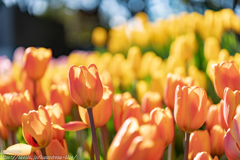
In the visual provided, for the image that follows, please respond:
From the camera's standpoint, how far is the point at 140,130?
359 millimetres

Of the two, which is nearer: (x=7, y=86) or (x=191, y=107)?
(x=191, y=107)

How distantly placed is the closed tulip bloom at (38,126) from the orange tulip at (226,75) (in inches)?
15.6

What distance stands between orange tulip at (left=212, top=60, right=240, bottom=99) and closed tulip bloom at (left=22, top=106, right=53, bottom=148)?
1.30 ft

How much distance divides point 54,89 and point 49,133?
0.88 feet

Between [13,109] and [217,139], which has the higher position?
[13,109]

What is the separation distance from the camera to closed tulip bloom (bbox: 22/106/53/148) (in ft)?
1.60

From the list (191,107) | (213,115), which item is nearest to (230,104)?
(191,107)

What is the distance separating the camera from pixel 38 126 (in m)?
0.49

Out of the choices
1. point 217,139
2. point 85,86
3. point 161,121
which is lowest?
point 217,139

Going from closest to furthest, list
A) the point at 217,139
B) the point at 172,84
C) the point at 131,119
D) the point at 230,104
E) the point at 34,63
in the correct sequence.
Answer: the point at 131,119 < the point at 230,104 < the point at 217,139 < the point at 172,84 < the point at 34,63

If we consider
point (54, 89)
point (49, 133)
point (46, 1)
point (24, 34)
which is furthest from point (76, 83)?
point (46, 1)

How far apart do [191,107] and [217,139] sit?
156mm

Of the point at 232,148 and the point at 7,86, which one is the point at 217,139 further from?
the point at 7,86

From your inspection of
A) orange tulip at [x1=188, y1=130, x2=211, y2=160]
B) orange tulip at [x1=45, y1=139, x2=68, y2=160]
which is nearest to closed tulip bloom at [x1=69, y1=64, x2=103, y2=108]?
orange tulip at [x1=45, y1=139, x2=68, y2=160]
